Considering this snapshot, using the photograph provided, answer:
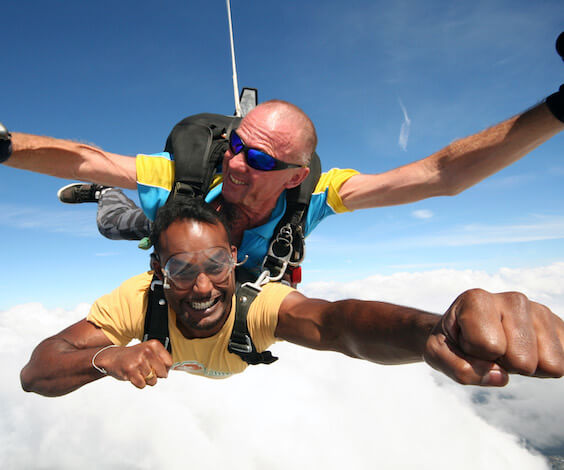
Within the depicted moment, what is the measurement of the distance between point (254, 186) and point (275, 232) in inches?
24.3

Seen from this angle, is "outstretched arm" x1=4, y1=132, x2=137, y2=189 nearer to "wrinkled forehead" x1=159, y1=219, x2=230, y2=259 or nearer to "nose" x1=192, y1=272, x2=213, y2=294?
"wrinkled forehead" x1=159, y1=219, x2=230, y2=259

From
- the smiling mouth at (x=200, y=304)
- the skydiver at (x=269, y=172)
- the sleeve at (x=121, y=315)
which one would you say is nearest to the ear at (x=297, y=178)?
the skydiver at (x=269, y=172)

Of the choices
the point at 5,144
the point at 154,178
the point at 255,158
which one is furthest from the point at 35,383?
the point at 255,158

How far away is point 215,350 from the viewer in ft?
11.3

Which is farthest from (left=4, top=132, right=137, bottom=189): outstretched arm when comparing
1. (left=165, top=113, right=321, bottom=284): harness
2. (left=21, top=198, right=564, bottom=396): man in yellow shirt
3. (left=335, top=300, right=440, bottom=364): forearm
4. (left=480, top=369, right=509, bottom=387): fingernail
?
(left=480, top=369, right=509, bottom=387): fingernail

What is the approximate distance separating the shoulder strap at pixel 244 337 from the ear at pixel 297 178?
134 cm

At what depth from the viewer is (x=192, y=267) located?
3.29m

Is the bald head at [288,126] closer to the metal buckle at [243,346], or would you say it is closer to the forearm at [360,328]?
the forearm at [360,328]

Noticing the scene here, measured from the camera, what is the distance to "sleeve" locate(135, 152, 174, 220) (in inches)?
148

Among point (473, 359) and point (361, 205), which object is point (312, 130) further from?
point (473, 359)

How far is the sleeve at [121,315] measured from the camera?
330cm

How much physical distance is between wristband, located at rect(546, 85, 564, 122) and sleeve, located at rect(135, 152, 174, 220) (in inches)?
134

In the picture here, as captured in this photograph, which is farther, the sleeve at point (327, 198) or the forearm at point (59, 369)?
the sleeve at point (327, 198)

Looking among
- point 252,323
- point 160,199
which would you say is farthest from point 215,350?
point 160,199
